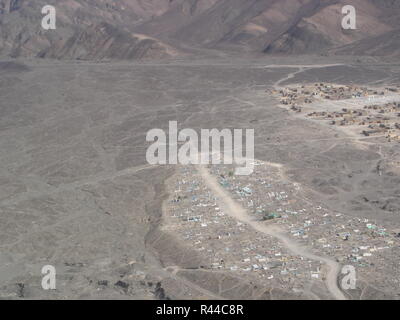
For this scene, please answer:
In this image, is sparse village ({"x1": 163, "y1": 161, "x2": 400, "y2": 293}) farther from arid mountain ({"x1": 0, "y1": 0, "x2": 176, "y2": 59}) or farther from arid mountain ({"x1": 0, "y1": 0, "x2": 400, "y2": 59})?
arid mountain ({"x1": 0, "y1": 0, "x2": 176, "y2": 59})

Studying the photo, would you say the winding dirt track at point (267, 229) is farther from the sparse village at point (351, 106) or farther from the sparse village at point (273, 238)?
the sparse village at point (351, 106)

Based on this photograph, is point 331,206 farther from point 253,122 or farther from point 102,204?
point 253,122

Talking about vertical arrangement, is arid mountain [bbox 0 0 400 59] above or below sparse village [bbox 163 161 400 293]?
above

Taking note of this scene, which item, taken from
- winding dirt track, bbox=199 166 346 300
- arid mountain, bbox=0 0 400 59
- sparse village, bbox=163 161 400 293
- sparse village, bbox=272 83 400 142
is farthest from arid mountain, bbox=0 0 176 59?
sparse village, bbox=163 161 400 293

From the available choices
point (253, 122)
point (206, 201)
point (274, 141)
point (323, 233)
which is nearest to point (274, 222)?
point (323, 233)

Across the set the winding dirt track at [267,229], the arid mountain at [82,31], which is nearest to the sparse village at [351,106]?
the winding dirt track at [267,229]

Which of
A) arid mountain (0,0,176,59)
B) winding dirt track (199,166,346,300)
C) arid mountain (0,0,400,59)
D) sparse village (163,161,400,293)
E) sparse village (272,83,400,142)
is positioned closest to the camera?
winding dirt track (199,166,346,300)

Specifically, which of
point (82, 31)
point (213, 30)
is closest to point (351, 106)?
point (82, 31)
